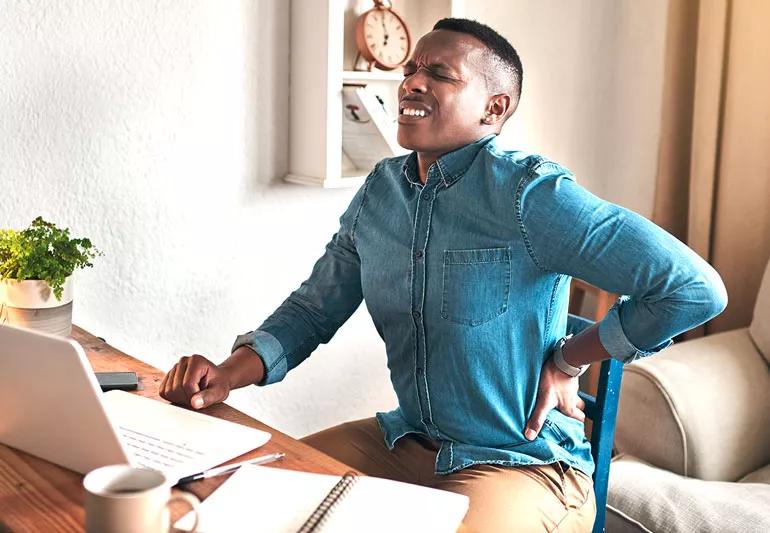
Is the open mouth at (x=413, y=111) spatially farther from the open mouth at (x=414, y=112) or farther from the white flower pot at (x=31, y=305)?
the white flower pot at (x=31, y=305)

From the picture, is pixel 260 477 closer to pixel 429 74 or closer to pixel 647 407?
pixel 429 74

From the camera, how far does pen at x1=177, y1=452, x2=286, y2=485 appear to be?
42.4 inches

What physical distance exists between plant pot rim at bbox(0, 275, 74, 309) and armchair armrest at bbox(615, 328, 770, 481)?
1213 mm

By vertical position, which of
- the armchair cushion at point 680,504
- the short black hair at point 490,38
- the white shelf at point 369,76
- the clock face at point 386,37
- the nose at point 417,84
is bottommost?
the armchair cushion at point 680,504

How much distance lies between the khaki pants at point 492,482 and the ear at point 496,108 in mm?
545

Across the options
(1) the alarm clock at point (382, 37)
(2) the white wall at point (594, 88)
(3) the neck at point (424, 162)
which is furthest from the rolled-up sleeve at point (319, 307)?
(2) the white wall at point (594, 88)

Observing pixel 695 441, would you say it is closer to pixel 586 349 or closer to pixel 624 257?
pixel 586 349

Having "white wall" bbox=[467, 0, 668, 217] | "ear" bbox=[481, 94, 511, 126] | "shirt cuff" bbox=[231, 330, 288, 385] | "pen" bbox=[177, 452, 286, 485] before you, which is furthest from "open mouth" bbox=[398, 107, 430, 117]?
"white wall" bbox=[467, 0, 668, 217]

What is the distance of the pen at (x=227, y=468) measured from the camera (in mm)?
1078

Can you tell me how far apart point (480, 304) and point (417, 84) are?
0.38 m

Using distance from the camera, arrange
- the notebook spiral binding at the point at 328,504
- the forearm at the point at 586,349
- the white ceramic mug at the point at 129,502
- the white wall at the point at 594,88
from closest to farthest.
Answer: the white ceramic mug at the point at 129,502
the notebook spiral binding at the point at 328,504
the forearm at the point at 586,349
the white wall at the point at 594,88

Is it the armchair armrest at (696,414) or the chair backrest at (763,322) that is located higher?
the chair backrest at (763,322)

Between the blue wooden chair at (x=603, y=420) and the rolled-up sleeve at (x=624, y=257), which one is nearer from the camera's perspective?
the rolled-up sleeve at (x=624, y=257)

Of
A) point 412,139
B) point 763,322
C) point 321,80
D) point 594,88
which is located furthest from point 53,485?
point 594,88
